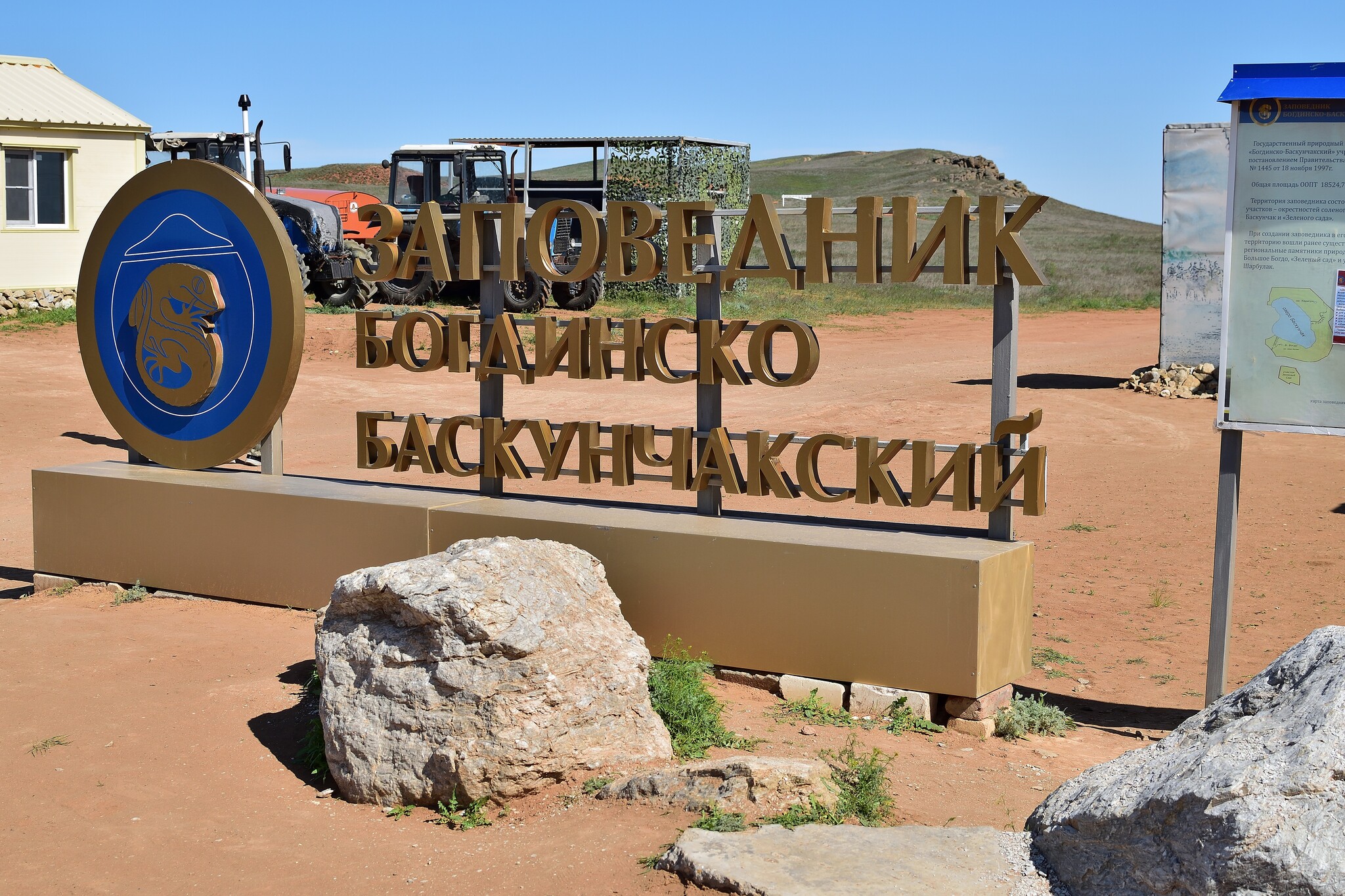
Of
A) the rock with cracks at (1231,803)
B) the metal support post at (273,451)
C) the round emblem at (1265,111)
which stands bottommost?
the rock with cracks at (1231,803)

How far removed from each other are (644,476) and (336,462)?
6.99 m

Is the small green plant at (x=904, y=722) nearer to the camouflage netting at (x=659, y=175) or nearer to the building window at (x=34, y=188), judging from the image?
the building window at (x=34, y=188)

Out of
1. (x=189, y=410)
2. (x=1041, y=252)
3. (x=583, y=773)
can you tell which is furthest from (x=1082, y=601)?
(x=1041, y=252)

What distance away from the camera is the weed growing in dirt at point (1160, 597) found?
9133 mm

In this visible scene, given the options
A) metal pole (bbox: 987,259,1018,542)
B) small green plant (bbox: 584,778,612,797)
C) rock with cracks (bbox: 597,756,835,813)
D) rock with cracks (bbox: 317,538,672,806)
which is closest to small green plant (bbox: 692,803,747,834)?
rock with cracks (bbox: 597,756,835,813)

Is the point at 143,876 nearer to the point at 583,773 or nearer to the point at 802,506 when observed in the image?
the point at 583,773

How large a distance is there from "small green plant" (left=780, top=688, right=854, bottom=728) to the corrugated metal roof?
20.0 meters

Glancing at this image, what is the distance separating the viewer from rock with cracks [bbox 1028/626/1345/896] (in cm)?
334

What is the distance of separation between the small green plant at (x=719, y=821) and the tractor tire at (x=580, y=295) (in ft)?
62.9

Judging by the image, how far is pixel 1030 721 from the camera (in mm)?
6465

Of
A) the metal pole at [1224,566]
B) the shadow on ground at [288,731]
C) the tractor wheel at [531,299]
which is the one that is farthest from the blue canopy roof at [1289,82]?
the tractor wheel at [531,299]

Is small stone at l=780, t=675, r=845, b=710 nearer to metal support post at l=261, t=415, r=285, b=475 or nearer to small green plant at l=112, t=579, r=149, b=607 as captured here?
metal support post at l=261, t=415, r=285, b=475

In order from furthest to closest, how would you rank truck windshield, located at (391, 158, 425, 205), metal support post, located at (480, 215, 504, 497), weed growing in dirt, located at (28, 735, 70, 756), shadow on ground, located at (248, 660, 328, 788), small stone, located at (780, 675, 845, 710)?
truck windshield, located at (391, 158, 425, 205)
metal support post, located at (480, 215, 504, 497)
small stone, located at (780, 675, 845, 710)
weed growing in dirt, located at (28, 735, 70, 756)
shadow on ground, located at (248, 660, 328, 788)

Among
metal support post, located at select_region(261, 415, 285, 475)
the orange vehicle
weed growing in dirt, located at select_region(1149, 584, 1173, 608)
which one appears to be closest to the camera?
metal support post, located at select_region(261, 415, 285, 475)
